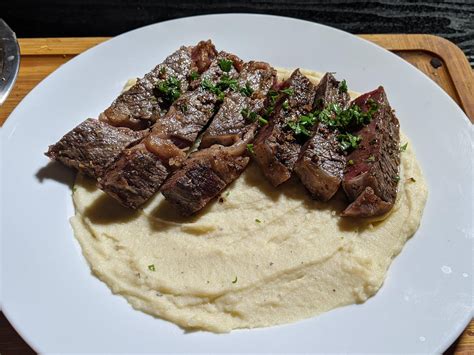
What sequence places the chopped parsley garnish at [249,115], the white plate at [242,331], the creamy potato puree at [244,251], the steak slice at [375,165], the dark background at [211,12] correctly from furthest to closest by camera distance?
the dark background at [211,12], the chopped parsley garnish at [249,115], the steak slice at [375,165], the creamy potato puree at [244,251], the white plate at [242,331]

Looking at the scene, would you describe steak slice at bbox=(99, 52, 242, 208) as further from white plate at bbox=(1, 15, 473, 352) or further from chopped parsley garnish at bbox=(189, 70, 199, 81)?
white plate at bbox=(1, 15, 473, 352)

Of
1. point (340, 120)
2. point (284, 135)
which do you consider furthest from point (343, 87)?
point (284, 135)

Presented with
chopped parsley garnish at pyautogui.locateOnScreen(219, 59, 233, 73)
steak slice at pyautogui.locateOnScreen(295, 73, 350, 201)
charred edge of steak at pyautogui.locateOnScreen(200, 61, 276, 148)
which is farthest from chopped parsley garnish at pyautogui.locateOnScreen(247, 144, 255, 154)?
chopped parsley garnish at pyautogui.locateOnScreen(219, 59, 233, 73)

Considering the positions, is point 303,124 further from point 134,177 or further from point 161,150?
point 134,177

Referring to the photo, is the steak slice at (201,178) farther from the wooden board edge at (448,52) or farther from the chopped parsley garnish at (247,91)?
the wooden board edge at (448,52)

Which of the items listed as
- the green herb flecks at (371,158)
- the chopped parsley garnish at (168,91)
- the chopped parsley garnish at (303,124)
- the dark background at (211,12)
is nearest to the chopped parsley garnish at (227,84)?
the chopped parsley garnish at (168,91)

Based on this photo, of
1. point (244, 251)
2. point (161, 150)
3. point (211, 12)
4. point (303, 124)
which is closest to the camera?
point (244, 251)

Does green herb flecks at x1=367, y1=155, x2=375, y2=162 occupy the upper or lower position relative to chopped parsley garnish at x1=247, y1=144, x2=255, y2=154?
upper
